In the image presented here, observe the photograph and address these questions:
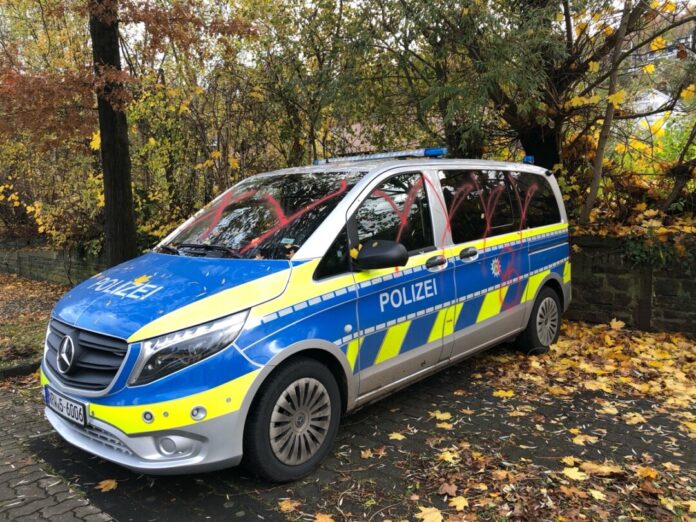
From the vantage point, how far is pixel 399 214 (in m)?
4.05

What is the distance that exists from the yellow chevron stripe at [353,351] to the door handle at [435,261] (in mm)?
858


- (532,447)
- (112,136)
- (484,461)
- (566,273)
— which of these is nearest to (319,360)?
(484,461)

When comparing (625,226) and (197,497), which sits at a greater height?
(625,226)

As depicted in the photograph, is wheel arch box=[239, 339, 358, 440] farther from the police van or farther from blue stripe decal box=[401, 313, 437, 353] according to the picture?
blue stripe decal box=[401, 313, 437, 353]

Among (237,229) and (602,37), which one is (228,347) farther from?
(602,37)

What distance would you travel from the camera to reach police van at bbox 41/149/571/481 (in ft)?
9.55

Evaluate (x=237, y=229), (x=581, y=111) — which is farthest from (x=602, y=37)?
(x=237, y=229)

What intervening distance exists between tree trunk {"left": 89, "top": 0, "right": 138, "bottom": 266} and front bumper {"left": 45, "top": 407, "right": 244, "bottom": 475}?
4.22 metres

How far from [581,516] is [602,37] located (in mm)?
6005

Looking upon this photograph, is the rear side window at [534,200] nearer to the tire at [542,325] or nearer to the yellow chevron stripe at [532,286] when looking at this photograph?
the yellow chevron stripe at [532,286]

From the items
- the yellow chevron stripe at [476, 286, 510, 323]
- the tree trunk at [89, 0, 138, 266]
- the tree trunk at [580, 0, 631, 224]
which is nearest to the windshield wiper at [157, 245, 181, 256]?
the yellow chevron stripe at [476, 286, 510, 323]

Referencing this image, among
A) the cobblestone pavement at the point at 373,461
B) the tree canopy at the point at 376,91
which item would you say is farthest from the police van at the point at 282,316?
the tree canopy at the point at 376,91

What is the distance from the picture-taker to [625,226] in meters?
7.06

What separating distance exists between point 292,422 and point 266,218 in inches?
57.4
